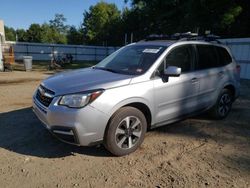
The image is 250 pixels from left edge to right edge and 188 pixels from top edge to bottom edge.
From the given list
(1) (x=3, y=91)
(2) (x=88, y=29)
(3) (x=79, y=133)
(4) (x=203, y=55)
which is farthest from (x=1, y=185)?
(2) (x=88, y=29)

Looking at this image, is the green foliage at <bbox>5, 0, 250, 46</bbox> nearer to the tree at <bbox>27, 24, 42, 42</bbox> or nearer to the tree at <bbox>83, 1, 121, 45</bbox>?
the tree at <bbox>83, 1, 121, 45</bbox>

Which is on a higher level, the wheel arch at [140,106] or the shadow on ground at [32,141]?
the wheel arch at [140,106]

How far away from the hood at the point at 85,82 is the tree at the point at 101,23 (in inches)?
1690

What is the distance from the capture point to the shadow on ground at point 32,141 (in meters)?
4.20

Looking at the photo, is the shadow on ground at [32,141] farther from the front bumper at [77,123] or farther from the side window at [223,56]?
the side window at [223,56]

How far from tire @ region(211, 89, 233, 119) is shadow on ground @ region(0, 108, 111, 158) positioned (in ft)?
9.07

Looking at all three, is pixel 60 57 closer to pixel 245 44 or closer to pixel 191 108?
pixel 245 44

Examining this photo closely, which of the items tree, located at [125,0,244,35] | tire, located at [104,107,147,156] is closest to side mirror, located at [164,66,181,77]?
tire, located at [104,107,147,156]

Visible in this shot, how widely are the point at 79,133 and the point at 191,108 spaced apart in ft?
7.75

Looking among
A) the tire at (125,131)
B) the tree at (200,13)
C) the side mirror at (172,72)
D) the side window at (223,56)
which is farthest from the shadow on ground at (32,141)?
the tree at (200,13)

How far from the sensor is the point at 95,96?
367 cm

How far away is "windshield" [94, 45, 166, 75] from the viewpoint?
14.5 feet

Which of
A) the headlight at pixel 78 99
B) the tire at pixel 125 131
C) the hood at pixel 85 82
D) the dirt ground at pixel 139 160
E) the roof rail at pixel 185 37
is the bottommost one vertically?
the dirt ground at pixel 139 160

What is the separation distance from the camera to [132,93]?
3.97m
